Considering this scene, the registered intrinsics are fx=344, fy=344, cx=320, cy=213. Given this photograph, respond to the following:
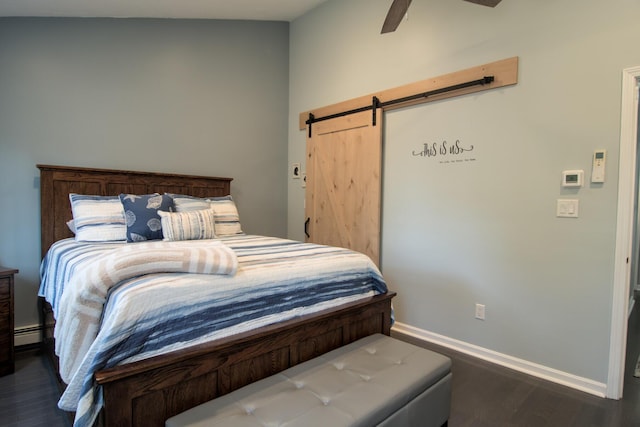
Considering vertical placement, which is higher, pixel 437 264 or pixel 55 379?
pixel 437 264

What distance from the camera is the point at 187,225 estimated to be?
2.69 meters

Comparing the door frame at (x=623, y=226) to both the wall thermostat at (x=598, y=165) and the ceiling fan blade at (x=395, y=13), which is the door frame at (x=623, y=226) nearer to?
the wall thermostat at (x=598, y=165)

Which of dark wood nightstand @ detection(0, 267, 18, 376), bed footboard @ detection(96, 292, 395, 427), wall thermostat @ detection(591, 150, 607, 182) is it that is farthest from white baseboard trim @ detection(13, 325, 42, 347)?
wall thermostat @ detection(591, 150, 607, 182)

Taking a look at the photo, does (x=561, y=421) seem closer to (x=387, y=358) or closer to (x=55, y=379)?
(x=387, y=358)

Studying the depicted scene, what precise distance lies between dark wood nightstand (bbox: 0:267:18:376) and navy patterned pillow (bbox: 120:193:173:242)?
734 millimetres

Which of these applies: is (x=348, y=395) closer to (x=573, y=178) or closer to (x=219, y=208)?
(x=573, y=178)

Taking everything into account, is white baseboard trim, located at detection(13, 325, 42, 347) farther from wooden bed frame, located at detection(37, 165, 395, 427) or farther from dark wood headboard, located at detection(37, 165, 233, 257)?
dark wood headboard, located at detection(37, 165, 233, 257)

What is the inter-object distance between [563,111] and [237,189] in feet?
10.2

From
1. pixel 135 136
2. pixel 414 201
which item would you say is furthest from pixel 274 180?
pixel 414 201

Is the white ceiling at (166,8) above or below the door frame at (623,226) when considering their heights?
above

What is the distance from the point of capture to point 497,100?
8.35 feet

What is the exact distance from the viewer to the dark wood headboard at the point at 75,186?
2.73 m

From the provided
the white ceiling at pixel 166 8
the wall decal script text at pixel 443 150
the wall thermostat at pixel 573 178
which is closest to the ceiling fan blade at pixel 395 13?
the wall decal script text at pixel 443 150

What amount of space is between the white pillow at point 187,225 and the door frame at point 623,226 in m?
2.81
